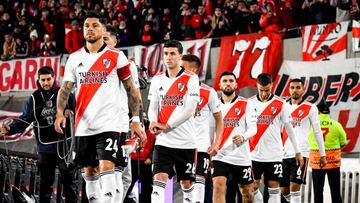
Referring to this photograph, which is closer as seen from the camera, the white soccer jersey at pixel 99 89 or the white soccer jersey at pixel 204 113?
the white soccer jersey at pixel 99 89

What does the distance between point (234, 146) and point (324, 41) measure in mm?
6232

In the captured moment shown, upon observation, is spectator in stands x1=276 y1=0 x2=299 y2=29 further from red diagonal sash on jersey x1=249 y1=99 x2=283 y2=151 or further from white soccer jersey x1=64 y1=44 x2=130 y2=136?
white soccer jersey x1=64 y1=44 x2=130 y2=136

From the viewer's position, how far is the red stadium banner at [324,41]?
55.0ft

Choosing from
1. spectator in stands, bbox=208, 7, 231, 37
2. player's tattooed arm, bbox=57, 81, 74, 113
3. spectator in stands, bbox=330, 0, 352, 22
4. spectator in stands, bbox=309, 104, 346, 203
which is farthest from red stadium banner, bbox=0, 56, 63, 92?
player's tattooed arm, bbox=57, 81, 74, 113

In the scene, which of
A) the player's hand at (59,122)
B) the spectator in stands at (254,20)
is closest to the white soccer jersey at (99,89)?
the player's hand at (59,122)

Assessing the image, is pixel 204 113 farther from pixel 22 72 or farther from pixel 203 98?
pixel 22 72

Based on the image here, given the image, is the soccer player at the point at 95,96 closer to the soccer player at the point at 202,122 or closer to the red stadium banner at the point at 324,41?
the soccer player at the point at 202,122

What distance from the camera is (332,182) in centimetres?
1448

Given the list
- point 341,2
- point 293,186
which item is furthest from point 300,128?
point 341,2

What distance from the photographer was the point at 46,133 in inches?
454

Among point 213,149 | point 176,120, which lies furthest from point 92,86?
point 213,149

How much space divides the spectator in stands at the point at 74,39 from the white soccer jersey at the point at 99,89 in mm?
13932

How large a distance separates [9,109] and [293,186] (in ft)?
37.1

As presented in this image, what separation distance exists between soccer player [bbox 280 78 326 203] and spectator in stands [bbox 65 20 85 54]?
10232 mm
